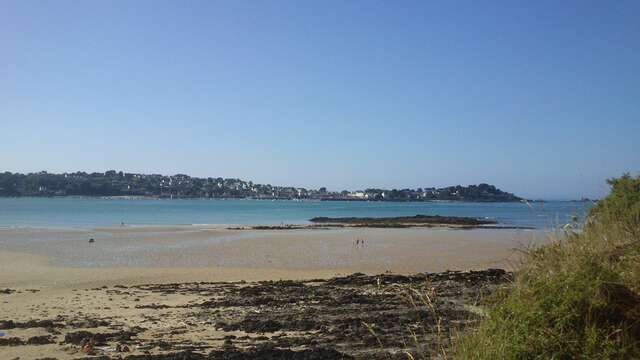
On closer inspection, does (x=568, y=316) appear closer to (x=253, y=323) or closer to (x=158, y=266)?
(x=253, y=323)

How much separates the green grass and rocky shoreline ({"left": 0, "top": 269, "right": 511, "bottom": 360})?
44.8 inches

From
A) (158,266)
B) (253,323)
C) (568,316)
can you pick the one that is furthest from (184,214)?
(568,316)

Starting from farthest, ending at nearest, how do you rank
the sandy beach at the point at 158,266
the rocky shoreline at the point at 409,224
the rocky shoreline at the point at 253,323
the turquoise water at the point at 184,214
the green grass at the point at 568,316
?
the turquoise water at the point at 184,214 → the rocky shoreline at the point at 409,224 → the sandy beach at the point at 158,266 → the rocky shoreline at the point at 253,323 → the green grass at the point at 568,316

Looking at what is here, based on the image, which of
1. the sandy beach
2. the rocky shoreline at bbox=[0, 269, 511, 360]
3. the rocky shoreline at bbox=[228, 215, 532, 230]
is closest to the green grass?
the rocky shoreline at bbox=[0, 269, 511, 360]

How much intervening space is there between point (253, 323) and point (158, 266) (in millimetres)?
14229

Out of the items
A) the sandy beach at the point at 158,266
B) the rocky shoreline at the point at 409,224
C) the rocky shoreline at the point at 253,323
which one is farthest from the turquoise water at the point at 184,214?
the sandy beach at the point at 158,266

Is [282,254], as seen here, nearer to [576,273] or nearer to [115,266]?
[115,266]

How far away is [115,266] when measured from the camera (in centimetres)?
2414

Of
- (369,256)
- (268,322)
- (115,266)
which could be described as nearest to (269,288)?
(268,322)

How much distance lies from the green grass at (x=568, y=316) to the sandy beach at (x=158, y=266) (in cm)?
181

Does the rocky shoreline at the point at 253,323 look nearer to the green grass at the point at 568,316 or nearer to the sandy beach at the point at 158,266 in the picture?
the sandy beach at the point at 158,266

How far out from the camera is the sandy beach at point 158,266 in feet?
37.8

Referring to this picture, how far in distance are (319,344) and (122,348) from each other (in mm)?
3029

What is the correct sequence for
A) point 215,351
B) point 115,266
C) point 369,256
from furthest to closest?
point 369,256 < point 115,266 < point 215,351
